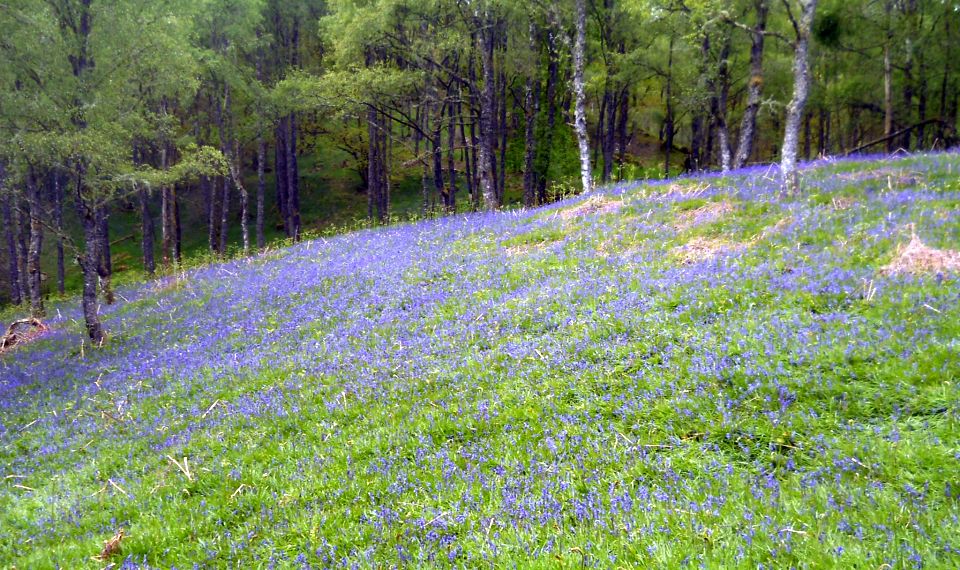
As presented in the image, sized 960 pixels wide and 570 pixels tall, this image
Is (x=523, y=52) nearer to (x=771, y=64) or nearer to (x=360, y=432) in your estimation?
(x=771, y=64)

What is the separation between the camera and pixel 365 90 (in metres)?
26.8

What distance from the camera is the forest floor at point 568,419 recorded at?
12.9 ft

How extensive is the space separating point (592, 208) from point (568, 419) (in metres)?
12.2

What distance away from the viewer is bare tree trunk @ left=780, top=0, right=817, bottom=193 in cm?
1180

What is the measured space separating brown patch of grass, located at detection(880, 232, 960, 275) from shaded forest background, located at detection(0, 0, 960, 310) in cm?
793

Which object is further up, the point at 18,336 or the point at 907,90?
the point at 907,90

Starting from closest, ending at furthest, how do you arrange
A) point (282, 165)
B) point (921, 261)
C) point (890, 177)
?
point (921, 261), point (890, 177), point (282, 165)

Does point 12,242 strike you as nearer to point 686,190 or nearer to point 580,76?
point 580,76

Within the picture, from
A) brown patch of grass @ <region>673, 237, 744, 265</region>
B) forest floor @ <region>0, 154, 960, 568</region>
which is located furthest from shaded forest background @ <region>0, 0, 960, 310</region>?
forest floor @ <region>0, 154, 960, 568</region>

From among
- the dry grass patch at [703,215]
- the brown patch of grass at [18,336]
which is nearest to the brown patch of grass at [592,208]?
the dry grass patch at [703,215]

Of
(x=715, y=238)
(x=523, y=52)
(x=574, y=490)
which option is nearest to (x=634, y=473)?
(x=574, y=490)

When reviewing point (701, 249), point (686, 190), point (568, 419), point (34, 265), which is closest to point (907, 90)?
point (686, 190)

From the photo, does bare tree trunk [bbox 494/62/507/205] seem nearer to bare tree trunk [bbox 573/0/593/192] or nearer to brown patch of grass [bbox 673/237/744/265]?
bare tree trunk [bbox 573/0/593/192]

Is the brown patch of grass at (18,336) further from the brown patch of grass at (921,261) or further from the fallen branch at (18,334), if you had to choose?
the brown patch of grass at (921,261)
